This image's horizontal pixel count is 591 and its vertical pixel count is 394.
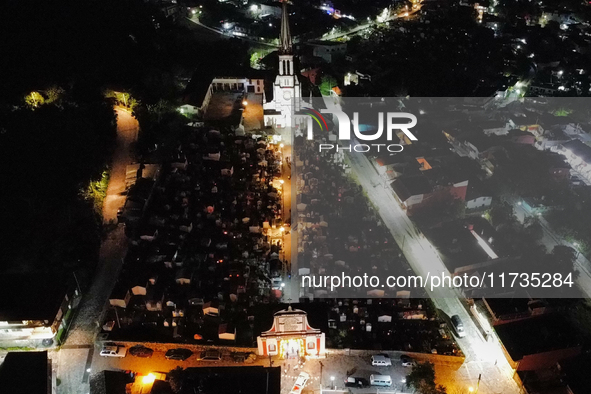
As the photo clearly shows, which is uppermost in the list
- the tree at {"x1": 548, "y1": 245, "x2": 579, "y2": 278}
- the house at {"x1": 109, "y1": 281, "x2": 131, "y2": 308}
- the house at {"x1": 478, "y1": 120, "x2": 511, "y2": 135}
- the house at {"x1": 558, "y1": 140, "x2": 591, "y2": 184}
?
the house at {"x1": 478, "y1": 120, "x2": 511, "y2": 135}

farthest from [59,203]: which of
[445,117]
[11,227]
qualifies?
[445,117]

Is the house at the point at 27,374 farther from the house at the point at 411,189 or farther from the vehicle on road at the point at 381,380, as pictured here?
the house at the point at 411,189

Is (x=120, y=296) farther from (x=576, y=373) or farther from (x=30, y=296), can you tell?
(x=576, y=373)

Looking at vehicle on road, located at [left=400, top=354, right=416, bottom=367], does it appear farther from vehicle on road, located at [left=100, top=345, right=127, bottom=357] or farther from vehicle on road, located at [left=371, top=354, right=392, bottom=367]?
vehicle on road, located at [left=100, top=345, right=127, bottom=357]

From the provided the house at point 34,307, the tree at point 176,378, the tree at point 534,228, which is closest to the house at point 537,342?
the tree at point 534,228

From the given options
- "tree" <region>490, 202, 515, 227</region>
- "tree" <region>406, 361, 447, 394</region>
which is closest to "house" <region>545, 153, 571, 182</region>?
"tree" <region>490, 202, 515, 227</region>

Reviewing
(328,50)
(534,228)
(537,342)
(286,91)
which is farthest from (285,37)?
(537,342)
